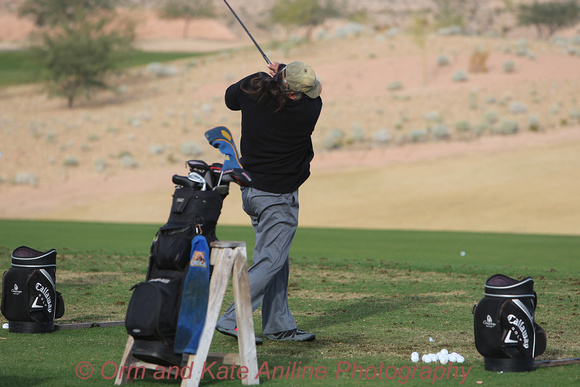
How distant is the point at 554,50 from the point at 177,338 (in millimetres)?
56273

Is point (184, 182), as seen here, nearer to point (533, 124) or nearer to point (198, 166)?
point (198, 166)

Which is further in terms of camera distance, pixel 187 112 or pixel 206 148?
pixel 187 112

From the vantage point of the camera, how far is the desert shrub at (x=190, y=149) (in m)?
38.8

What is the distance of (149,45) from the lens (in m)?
84.6

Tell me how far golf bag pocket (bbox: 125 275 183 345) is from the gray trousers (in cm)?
126

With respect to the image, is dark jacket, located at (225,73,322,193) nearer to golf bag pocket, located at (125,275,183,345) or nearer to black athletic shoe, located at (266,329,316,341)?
black athletic shoe, located at (266,329,316,341)

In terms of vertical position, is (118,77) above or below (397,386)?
above

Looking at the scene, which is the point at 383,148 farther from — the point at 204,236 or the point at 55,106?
the point at 204,236

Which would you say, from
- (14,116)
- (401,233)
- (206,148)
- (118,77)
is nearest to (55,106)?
(14,116)

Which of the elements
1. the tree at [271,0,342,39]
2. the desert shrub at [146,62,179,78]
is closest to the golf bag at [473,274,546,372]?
the desert shrub at [146,62,179,78]

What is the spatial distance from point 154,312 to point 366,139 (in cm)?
3547

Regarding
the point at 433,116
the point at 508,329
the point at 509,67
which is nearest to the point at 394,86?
the point at 509,67

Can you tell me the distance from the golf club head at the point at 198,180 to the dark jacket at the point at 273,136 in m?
1.22

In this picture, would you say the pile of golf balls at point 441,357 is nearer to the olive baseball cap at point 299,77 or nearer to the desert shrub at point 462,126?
the olive baseball cap at point 299,77
